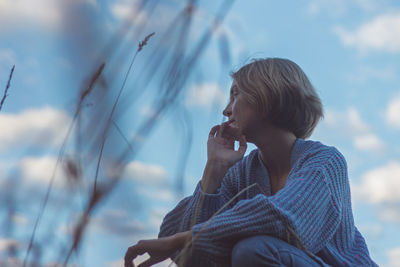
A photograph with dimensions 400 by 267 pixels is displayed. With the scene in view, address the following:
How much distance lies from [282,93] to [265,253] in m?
0.81

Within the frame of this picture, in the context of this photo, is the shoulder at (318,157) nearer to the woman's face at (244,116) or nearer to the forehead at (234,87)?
the woman's face at (244,116)

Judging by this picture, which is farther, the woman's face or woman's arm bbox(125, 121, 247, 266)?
the woman's face

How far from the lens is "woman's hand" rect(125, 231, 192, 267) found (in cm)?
124

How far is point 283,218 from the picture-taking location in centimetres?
119

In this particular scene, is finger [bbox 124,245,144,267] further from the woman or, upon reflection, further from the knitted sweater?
the knitted sweater

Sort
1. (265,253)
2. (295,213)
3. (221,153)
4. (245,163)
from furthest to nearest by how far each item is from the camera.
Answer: (245,163)
(221,153)
(295,213)
(265,253)

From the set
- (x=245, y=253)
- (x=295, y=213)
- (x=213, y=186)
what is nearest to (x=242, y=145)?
(x=213, y=186)

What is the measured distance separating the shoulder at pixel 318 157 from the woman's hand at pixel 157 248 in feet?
1.63

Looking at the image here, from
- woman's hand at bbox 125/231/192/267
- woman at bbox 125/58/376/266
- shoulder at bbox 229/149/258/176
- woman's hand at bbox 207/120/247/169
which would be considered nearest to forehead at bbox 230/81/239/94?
woman at bbox 125/58/376/266

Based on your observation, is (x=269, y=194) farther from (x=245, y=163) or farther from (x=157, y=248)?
(x=157, y=248)

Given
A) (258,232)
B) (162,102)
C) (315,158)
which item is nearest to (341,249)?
(315,158)

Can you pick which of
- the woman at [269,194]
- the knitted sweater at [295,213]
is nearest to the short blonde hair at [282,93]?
the woman at [269,194]

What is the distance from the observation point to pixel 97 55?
A: 0.42 metres

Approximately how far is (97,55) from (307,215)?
0.97 metres
